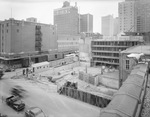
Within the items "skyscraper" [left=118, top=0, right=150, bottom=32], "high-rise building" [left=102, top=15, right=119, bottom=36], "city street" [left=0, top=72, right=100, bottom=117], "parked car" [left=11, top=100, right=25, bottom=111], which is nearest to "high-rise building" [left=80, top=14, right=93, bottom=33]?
"high-rise building" [left=102, top=15, right=119, bottom=36]

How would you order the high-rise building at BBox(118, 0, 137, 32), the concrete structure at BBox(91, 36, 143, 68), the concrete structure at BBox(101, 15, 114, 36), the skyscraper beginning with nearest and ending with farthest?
the concrete structure at BBox(91, 36, 143, 68), the high-rise building at BBox(118, 0, 137, 32), the skyscraper, the concrete structure at BBox(101, 15, 114, 36)

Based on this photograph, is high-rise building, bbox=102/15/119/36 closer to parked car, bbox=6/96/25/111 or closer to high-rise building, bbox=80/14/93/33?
high-rise building, bbox=80/14/93/33

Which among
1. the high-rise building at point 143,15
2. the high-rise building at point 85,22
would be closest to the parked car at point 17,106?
the high-rise building at point 143,15

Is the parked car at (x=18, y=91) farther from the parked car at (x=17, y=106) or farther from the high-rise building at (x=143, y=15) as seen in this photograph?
the high-rise building at (x=143, y=15)

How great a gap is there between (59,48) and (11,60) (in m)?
18.6

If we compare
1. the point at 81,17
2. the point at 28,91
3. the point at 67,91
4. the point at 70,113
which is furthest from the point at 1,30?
the point at 81,17

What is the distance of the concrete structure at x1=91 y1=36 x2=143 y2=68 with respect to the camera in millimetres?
31234

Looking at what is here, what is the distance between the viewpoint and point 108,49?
33438mm

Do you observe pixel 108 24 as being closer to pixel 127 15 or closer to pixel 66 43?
pixel 127 15

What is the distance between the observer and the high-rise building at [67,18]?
79.6 metres

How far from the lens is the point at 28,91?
1669cm

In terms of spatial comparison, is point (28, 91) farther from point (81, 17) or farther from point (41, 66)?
point (81, 17)

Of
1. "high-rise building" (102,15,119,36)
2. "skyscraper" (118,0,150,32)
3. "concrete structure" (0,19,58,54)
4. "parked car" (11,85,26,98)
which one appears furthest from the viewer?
"high-rise building" (102,15,119,36)

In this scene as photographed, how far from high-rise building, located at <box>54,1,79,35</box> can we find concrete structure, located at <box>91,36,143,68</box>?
49.3 metres
